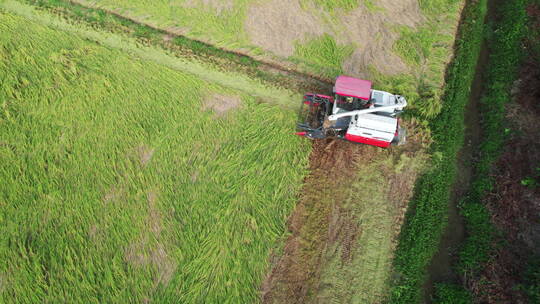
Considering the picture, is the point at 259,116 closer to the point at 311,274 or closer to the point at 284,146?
the point at 284,146

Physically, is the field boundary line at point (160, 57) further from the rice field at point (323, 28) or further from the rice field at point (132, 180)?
the rice field at point (323, 28)

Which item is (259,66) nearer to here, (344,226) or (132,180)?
(132,180)

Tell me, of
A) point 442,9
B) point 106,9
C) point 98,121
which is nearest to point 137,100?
point 98,121

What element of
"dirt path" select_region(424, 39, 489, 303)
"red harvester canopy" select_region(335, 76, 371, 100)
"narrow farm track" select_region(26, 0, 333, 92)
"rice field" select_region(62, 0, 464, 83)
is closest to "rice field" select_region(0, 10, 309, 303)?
"narrow farm track" select_region(26, 0, 333, 92)

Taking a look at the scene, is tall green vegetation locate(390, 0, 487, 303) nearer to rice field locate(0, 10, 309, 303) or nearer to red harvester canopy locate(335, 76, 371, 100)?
red harvester canopy locate(335, 76, 371, 100)

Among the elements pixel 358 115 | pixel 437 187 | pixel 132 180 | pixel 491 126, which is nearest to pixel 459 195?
pixel 437 187

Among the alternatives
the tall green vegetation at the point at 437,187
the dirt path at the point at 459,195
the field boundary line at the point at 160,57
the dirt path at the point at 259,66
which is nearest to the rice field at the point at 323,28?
the dirt path at the point at 259,66
